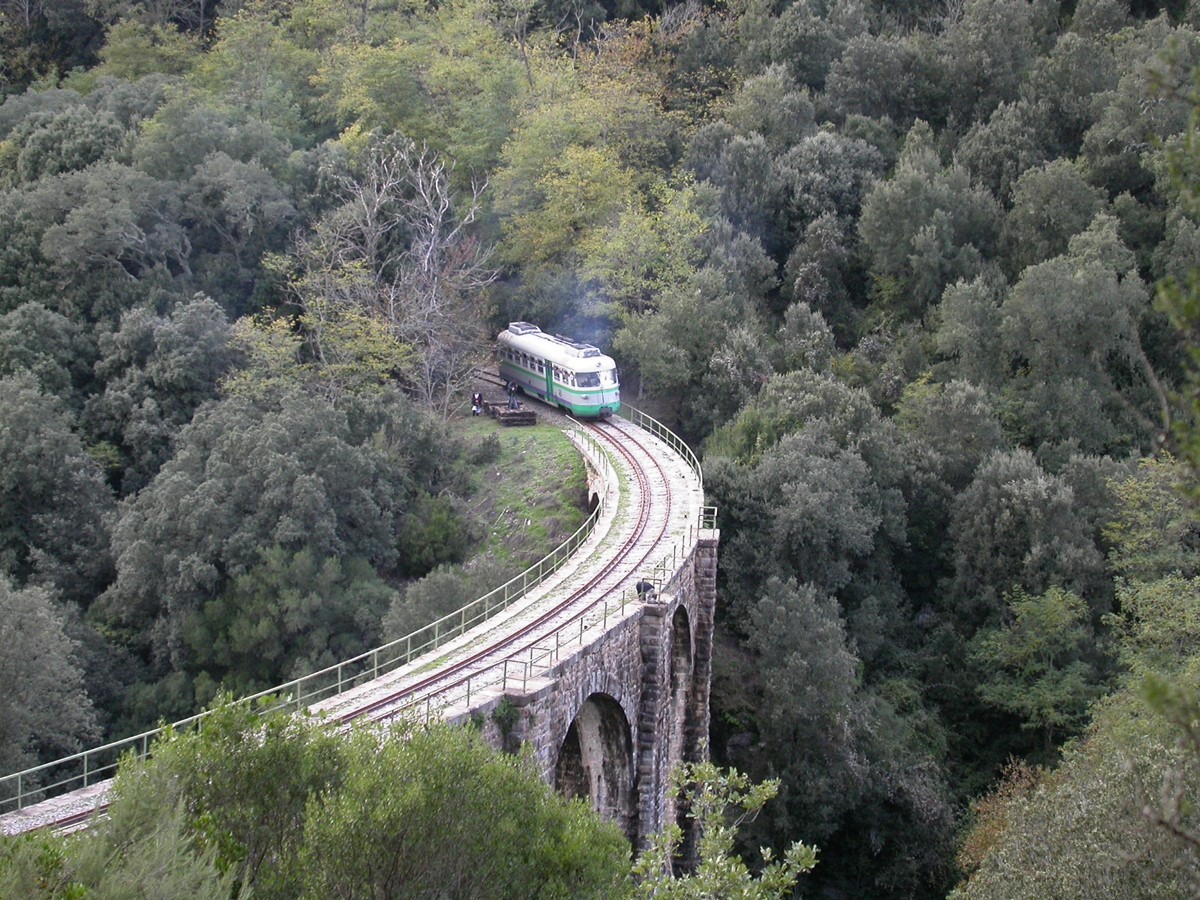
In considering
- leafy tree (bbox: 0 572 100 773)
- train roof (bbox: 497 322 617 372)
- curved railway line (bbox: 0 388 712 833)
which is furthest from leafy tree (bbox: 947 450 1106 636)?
leafy tree (bbox: 0 572 100 773)

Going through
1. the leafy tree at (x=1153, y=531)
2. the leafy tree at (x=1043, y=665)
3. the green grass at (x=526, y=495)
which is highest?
the leafy tree at (x=1153, y=531)

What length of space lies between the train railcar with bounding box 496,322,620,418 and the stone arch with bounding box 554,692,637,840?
2102cm

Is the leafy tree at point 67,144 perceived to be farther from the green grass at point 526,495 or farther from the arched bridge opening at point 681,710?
the arched bridge opening at point 681,710

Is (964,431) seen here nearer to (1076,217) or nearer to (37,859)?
(1076,217)

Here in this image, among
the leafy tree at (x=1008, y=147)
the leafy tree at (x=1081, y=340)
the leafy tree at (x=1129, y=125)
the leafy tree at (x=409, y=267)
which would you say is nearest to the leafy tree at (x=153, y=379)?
the leafy tree at (x=409, y=267)

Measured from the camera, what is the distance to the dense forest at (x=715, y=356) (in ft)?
119

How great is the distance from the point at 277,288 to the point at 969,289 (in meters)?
28.2

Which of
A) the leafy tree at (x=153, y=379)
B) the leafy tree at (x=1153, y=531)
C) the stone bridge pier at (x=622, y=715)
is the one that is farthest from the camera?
the leafy tree at (x=153, y=379)

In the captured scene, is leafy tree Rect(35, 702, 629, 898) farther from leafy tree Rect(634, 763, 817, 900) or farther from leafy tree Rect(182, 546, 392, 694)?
leafy tree Rect(182, 546, 392, 694)

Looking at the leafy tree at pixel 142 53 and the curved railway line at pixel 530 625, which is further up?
the leafy tree at pixel 142 53

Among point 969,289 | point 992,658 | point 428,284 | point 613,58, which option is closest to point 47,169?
point 428,284

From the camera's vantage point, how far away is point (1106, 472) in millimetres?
42406

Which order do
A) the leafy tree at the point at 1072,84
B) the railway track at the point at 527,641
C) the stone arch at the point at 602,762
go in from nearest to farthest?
the railway track at the point at 527,641
the stone arch at the point at 602,762
the leafy tree at the point at 1072,84

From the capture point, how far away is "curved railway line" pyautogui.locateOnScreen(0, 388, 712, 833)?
21484mm
